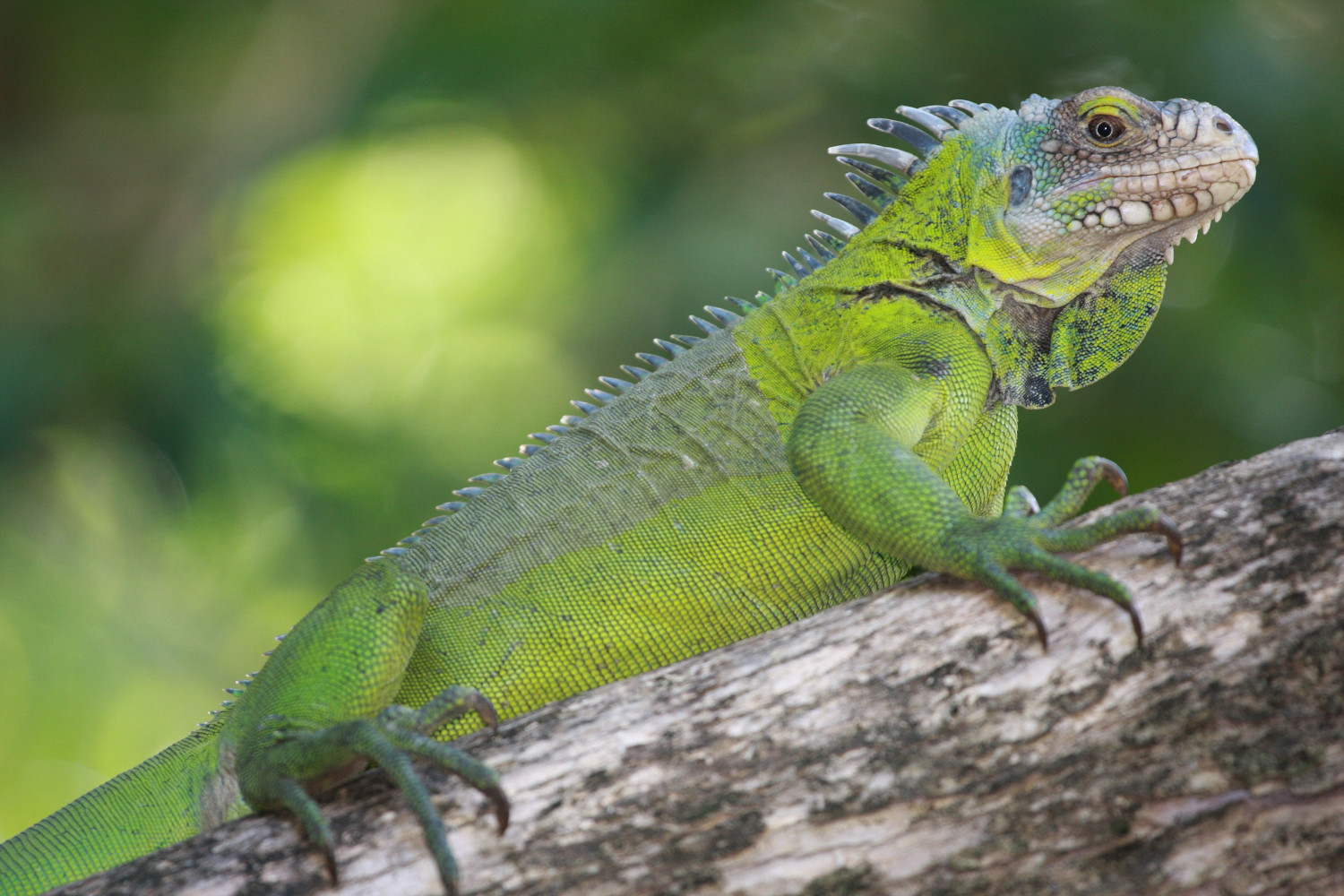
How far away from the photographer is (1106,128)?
3105mm

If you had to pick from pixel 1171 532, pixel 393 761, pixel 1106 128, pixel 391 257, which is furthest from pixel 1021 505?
pixel 391 257

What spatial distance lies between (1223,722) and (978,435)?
4.46ft

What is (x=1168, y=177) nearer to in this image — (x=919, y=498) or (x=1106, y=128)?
(x=1106, y=128)

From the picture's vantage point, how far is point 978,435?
131 inches

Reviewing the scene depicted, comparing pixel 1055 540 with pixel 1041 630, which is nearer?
pixel 1041 630

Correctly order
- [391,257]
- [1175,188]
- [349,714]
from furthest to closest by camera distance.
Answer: [391,257] < [1175,188] < [349,714]

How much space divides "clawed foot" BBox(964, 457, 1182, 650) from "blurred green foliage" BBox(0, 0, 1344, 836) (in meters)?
3.09

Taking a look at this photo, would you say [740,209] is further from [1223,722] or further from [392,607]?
[1223,722]

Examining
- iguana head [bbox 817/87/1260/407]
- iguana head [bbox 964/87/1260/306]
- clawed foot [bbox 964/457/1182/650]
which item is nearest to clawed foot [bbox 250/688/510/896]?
clawed foot [bbox 964/457/1182/650]

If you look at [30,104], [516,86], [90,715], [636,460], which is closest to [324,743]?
[636,460]

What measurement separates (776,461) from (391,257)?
13.4 ft

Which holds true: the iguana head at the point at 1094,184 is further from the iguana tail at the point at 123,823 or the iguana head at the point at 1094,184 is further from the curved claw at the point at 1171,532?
the iguana tail at the point at 123,823

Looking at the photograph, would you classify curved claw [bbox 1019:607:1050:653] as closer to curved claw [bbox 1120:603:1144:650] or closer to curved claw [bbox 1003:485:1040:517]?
curved claw [bbox 1120:603:1144:650]

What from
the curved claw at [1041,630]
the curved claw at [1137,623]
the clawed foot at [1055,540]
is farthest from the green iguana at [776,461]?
the curved claw at [1137,623]
